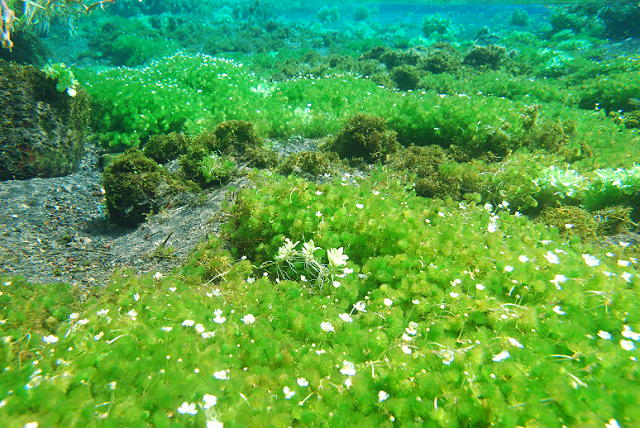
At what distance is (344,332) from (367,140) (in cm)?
541

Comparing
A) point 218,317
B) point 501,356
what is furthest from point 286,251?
point 501,356

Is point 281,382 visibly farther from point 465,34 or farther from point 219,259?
point 465,34

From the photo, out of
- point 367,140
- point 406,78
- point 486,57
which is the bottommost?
point 367,140

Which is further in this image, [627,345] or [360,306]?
[360,306]

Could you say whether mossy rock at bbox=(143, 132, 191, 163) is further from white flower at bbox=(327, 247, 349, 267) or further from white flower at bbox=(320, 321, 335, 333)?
white flower at bbox=(320, 321, 335, 333)

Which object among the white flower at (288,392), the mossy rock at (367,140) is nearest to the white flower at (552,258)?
the white flower at (288,392)

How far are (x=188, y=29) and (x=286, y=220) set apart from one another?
29812 millimetres

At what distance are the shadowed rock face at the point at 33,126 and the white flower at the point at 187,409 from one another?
7.40 m

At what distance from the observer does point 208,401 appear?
2428mm

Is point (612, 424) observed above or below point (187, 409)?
below

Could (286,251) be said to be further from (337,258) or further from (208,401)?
(208,401)

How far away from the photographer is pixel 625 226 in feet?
19.8

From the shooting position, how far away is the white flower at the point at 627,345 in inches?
116

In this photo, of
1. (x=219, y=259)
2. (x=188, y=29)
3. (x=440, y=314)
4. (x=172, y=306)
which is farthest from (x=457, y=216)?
(x=188, y=29)
